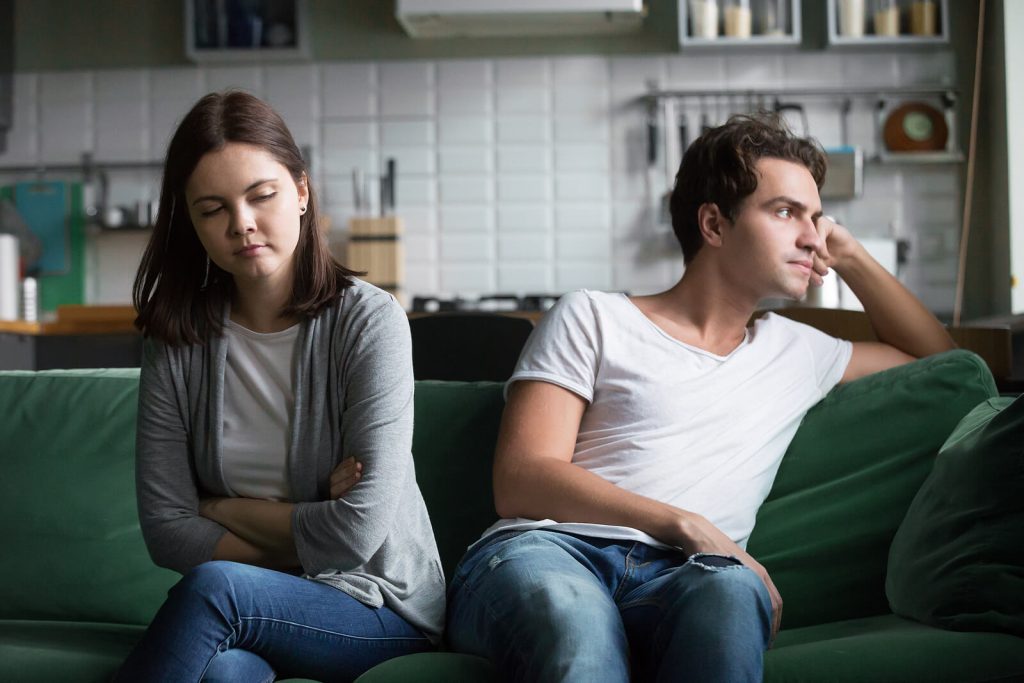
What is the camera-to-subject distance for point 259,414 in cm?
161

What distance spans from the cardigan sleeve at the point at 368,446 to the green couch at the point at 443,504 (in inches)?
6.6

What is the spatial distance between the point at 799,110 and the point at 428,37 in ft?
5.36

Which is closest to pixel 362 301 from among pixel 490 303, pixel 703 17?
pixel 490 303

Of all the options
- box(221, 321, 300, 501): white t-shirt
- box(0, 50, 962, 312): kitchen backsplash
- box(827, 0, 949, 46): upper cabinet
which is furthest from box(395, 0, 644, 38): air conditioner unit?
box(221, 321, 300, 501): white t-shirt

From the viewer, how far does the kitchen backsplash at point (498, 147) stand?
4.84 m

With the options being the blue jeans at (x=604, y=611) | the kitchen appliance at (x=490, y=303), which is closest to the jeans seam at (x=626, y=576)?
the blue jeans at (x=604, y=611)

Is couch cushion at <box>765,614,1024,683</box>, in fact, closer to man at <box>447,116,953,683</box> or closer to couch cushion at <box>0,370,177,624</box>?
man at <box>447,116,953,683</box>

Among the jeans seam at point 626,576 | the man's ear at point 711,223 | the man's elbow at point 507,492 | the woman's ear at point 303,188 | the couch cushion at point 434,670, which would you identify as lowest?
the couch cushion at point 434,670

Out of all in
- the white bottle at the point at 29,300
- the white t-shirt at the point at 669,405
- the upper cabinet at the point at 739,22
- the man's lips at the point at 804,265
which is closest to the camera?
the white t-shirt at the point at 669,405

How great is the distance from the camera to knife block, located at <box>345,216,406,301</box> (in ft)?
15.6

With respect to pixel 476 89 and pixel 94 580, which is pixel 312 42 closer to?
pixel 476 89

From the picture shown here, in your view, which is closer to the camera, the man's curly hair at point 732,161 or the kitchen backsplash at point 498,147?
the man's curly hair at point 732,161

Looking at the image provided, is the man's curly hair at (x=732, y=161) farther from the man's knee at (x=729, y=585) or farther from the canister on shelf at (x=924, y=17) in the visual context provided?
the canister on shelf at (x=924, y=17)

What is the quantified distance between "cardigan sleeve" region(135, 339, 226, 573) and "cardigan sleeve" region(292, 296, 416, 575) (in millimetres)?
162
